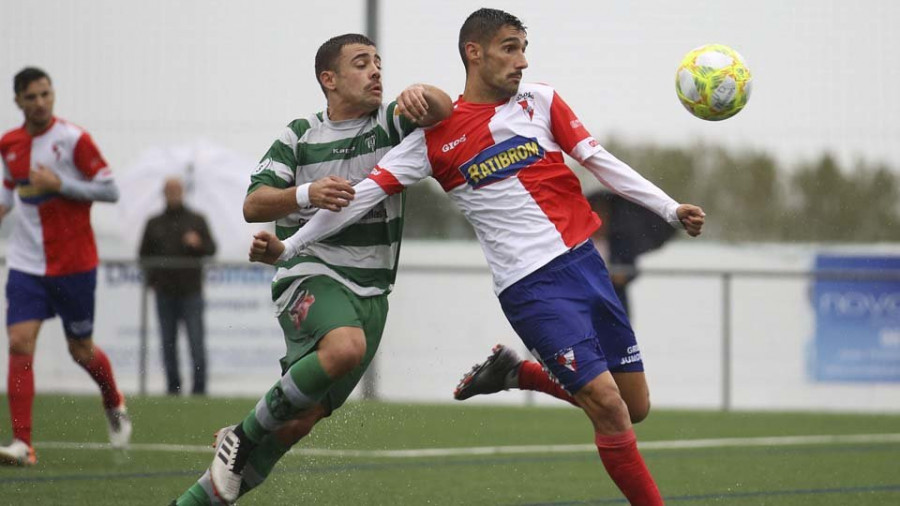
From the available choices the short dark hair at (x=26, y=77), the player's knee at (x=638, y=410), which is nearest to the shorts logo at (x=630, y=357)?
the player's knee at (x=638, y=410)

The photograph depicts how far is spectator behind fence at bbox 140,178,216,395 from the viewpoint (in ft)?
41.5

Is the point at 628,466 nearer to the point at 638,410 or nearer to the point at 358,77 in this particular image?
the point at 638,410

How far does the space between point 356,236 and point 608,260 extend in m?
8.53

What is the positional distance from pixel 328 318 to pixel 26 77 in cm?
344

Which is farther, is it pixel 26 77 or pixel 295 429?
pixel 26 77

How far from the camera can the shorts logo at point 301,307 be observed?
216 inches

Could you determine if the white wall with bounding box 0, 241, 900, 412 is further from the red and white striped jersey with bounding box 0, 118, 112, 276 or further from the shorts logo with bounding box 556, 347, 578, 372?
the shorts logo with bounding box 556, 347, 578, 372

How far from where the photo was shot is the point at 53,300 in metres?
8.12

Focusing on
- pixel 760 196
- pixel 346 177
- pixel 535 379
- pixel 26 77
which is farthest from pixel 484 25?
pixel 760 196

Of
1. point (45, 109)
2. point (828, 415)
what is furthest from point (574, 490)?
point (828, 415)

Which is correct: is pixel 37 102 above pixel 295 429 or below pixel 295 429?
above

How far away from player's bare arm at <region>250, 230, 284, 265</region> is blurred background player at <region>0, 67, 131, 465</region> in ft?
10.0

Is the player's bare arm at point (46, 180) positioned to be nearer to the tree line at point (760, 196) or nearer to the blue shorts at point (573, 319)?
the blue shorts at point (573, 319)

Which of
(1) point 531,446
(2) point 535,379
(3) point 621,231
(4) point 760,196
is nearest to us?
(2) point 535,379
